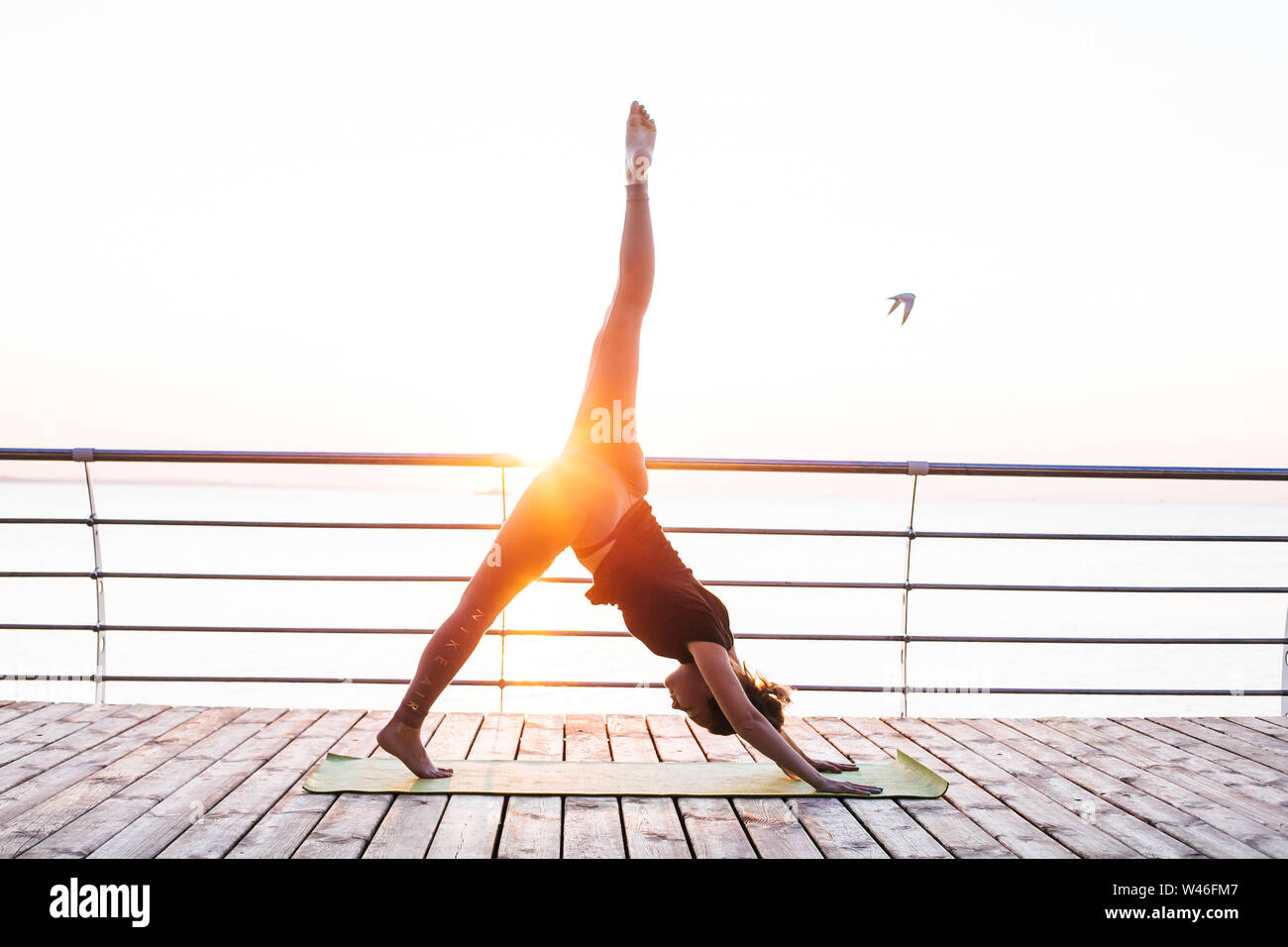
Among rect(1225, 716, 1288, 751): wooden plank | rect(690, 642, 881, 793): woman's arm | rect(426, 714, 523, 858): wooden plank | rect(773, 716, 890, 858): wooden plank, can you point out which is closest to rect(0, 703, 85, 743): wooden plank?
rect(426, 714, 523, 858): wooden plank

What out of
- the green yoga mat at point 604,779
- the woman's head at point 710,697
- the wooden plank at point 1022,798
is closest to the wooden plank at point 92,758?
the green yoga mat at point 604,779

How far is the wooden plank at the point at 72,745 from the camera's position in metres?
2.62

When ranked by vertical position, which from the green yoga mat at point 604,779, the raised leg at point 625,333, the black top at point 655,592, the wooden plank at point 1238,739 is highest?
the raised leg at point 625,333

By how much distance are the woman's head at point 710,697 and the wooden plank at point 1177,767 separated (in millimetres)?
1127

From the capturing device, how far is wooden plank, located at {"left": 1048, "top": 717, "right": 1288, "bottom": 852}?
2423 millimetres

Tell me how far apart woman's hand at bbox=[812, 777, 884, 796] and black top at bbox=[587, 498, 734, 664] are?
44cm

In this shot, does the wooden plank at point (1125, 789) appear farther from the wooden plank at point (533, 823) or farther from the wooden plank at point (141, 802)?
the wooden plank at point (141, 802)

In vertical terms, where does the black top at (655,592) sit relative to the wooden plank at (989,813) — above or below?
above

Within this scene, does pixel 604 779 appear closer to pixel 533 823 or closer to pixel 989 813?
pixel 533 823

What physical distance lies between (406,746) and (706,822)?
0.87 meters

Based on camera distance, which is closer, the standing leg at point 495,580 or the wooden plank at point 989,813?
the wooden plank at point 989,813

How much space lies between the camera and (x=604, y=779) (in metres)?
2.70
